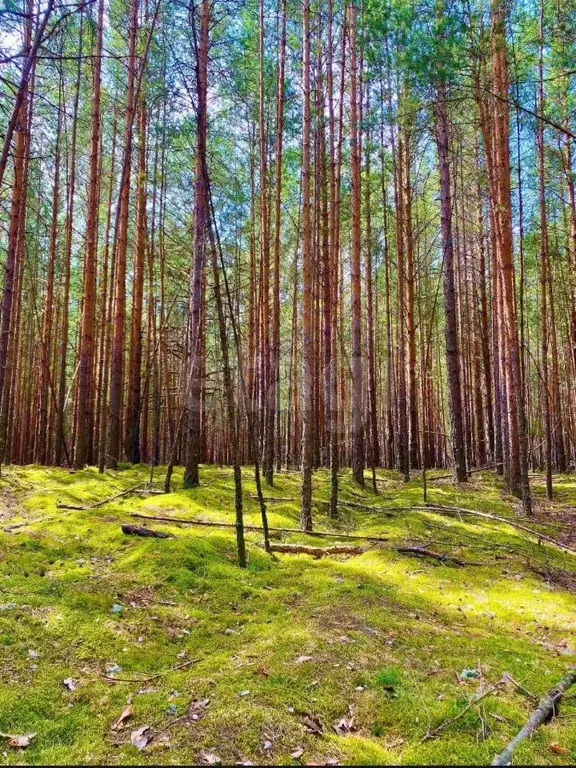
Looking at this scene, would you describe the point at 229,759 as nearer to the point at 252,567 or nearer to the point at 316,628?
the point at 316,628

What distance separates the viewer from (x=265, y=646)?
330 cm

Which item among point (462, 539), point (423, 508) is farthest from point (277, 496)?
point (462, 539)

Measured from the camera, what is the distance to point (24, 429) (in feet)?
64.7

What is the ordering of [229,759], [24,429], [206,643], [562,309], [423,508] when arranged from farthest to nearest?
[24,429], [562,309], [423,508], [206,643], [229,759]

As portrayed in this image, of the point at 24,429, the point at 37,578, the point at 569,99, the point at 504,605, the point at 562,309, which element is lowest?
the point at 504,605

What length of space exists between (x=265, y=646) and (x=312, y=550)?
239 centimetres

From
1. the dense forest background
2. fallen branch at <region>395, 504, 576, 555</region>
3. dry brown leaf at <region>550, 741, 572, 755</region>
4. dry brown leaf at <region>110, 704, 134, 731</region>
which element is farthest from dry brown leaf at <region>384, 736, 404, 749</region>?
fallen branch at <region>395, 504, 576, 555</region>

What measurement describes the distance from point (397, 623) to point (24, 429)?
64.0 ft

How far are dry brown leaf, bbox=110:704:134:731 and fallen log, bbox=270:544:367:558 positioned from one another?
3018mm

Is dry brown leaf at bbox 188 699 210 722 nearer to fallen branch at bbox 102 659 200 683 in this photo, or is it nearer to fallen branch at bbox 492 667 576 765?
fallen branch at bbox 102 659 200 683

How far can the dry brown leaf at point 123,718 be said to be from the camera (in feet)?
7.93

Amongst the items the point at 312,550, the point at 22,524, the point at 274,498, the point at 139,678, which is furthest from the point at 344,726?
the point at 274,498

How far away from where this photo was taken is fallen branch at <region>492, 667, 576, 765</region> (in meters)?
2.20

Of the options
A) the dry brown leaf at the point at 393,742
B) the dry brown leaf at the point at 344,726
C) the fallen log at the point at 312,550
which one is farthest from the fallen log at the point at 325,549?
the dry brown leaf at the point at 393,742
